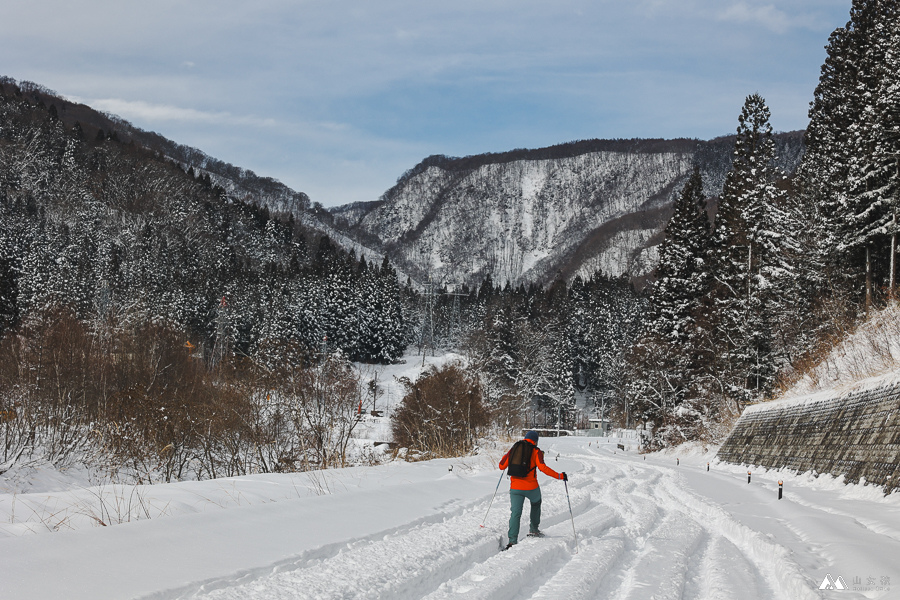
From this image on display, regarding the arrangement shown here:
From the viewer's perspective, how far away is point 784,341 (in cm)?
3522

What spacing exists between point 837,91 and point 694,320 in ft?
48.7

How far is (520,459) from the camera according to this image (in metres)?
9.76

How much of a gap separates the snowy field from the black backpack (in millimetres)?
872

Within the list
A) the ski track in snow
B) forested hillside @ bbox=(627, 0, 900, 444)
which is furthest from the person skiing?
forested hillside @ bbox=(627, 0, 900, 444)

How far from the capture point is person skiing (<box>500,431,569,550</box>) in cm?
930

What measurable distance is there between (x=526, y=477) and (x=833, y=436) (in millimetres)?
11501

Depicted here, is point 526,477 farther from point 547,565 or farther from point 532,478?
point 547,565

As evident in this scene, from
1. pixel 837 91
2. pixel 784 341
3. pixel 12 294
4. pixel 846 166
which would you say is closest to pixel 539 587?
pixel 846 166

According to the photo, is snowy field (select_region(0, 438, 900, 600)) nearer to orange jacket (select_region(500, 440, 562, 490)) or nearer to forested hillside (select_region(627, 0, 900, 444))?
orange jacket (select_region(500, 440, 562, 490))

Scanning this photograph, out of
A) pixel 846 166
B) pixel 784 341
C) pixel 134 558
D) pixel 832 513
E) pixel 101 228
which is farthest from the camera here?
pixel 101 228

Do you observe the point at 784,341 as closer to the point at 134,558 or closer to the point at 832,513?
the point at 832,513

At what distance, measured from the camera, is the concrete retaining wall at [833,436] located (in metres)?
13.6

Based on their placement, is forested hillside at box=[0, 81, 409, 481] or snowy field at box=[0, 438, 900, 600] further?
forested hillside at box=[0, 81, 409, 481]

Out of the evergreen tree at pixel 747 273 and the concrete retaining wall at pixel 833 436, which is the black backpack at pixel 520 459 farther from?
the evergreen tree at pixel 747 273
